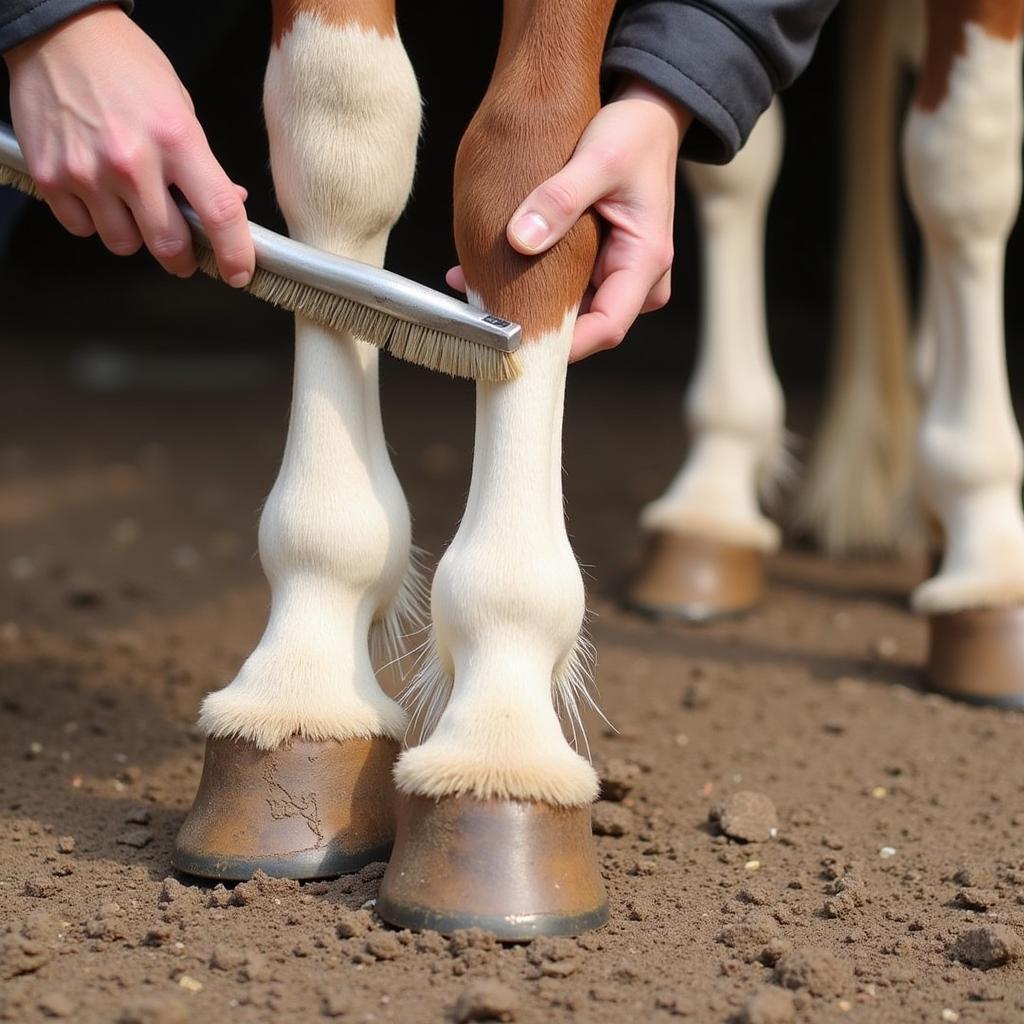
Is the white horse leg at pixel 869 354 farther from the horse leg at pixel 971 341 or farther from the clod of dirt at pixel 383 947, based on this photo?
the clod of dirt at pixel 383 947

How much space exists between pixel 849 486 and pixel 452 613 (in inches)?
50.1

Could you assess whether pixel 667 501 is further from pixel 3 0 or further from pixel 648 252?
pixel 3 0

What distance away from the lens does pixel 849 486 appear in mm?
2080

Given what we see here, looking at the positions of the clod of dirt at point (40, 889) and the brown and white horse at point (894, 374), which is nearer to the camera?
the clod of dirt at point (40, 889)

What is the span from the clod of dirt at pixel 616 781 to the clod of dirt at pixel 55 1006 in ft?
1.65

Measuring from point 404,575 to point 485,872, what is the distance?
9.9 inches

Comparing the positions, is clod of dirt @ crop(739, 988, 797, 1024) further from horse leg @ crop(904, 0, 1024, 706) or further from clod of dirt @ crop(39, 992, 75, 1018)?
horse leg @ crop(904, 0, 1024, 706)

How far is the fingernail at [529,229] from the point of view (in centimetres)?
89

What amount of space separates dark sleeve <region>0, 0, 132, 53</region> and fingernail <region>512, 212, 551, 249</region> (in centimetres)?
31

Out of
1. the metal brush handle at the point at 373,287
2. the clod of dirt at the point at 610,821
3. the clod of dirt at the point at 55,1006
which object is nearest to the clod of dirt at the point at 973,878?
the clod of dirt at the point at 610,821

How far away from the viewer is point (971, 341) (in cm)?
153

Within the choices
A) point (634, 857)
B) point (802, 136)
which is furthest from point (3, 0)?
point (802, 136)

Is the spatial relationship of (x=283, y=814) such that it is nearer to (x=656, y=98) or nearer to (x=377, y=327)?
(x=377, y=327)

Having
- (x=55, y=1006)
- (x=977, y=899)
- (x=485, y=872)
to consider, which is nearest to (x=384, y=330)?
(x=485, y=872)
